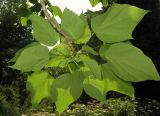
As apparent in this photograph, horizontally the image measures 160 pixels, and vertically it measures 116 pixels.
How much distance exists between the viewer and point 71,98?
0.46 metres

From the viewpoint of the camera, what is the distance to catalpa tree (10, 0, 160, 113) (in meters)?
0.39

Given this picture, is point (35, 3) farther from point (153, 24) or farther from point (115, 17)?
point (153, 24)

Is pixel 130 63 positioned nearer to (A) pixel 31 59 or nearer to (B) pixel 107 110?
(A) pixel 31 59

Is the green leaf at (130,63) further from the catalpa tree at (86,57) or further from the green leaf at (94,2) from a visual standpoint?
the green leaf at (94,2)

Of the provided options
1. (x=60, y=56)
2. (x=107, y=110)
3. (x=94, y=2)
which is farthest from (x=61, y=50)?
(x=107, y=110)

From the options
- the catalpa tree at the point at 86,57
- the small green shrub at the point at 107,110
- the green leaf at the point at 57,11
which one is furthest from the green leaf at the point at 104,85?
the small green shrub at the point at 107,110

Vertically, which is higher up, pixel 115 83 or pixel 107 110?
pixel 107 110

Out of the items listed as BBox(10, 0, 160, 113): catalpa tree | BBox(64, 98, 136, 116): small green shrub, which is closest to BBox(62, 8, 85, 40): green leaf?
BBox(10, 0, 160, 113): catalpa tree

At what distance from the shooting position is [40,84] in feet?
1.56

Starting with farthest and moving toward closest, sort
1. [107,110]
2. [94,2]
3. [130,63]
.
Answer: [107,110]
[94,2]
[130,63]

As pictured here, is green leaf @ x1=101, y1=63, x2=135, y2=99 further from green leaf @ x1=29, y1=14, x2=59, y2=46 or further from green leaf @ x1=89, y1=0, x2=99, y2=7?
green leaf @ x1=89, y1=0, x2=99, y2=7

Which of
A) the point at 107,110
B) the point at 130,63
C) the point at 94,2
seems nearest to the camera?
the point at 130,63

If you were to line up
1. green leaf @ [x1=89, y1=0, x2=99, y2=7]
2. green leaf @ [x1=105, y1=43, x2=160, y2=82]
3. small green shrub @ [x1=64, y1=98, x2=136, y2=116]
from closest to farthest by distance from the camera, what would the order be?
green leaf @ [x1=105, y1=43, x2=160, y2=82], green leaf @ [x1=89, y1=0, x2=99, y2=7], small green shrub @ [x1=64, y1=98, x2=136, y2=116]

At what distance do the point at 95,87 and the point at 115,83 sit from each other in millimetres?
27
